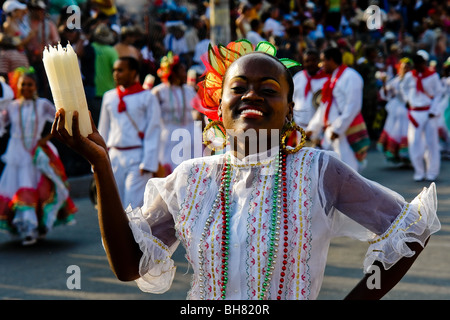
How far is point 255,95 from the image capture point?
7.31ft

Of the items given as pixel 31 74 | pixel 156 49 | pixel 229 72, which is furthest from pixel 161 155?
pixel 229 72

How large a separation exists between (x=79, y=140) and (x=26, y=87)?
17.8 feet

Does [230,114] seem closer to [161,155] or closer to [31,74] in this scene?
[31,74]

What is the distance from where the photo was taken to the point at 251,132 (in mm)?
2252

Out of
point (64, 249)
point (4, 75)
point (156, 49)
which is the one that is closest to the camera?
point (64, 249)

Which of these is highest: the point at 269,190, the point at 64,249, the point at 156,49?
the point at 269,190

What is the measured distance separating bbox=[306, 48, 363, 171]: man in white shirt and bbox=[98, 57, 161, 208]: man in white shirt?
229 cm

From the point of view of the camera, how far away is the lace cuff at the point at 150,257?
2264mm

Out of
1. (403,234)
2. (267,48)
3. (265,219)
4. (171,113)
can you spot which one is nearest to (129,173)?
(171,113)

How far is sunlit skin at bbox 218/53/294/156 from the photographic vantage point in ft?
7.30

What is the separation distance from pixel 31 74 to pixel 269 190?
5.41m

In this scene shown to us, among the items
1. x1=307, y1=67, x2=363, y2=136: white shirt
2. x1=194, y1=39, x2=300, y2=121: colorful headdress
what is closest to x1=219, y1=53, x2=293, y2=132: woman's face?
x1=194, y1=39, x2=300, y2=121: colorful headdress

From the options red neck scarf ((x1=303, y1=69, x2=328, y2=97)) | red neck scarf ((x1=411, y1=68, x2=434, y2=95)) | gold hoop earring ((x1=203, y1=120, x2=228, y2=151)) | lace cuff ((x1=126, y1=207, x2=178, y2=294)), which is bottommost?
red neck scarf ((x1=411, y1=68, x2=434, y2=95))

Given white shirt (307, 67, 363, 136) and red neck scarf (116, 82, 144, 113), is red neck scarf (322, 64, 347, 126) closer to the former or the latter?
white shirt (307, 67, 363, 136)
